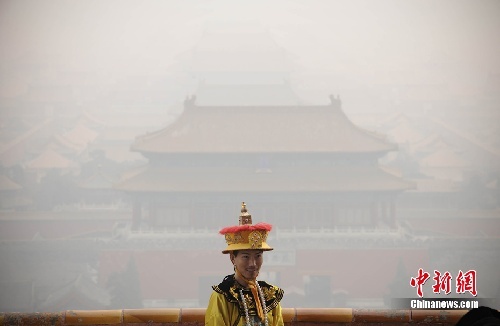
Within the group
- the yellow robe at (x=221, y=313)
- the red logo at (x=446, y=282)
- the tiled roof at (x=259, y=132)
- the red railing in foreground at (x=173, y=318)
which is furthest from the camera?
the tiled roof at (x=259, y=132)

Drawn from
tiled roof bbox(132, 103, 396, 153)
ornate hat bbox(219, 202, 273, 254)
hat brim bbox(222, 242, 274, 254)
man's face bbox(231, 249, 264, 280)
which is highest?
tiled roof bbox(132, 103, 396, 153)

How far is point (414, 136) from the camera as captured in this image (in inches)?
582

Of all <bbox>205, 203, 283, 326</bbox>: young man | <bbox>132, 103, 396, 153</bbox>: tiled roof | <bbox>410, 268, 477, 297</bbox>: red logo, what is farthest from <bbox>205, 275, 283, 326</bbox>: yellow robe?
<bbox>132, 103, 396, 153</bbox>: tiled roof

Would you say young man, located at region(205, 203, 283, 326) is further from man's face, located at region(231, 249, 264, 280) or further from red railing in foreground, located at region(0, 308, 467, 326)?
red railing in foreground, located at region(0, 308, 467, 326)

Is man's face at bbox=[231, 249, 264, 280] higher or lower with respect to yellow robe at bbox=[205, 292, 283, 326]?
higher

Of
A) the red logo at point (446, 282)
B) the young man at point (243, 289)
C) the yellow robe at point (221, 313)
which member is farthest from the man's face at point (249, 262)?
the red logo at point (446, 282)

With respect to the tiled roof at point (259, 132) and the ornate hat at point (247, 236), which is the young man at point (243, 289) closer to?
the ornate hat at point (247, 236)

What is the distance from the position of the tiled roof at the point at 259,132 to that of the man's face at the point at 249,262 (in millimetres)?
11682

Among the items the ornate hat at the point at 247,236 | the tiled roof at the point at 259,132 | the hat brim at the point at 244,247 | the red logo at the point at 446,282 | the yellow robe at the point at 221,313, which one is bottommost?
the yellow robe at the point at 221,313

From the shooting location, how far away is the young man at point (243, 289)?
2.52 meters

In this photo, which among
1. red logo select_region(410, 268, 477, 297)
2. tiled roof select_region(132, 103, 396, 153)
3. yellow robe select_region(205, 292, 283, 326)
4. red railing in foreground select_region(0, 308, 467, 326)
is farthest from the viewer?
tiled roof select_region(132, 103, 396, 153)

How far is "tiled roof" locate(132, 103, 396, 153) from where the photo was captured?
14305 millimetres

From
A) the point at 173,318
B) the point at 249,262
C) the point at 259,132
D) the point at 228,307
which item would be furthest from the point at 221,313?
the point at 259,132

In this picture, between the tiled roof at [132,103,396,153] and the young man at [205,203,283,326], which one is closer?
the young man at [205,203,283,326]
